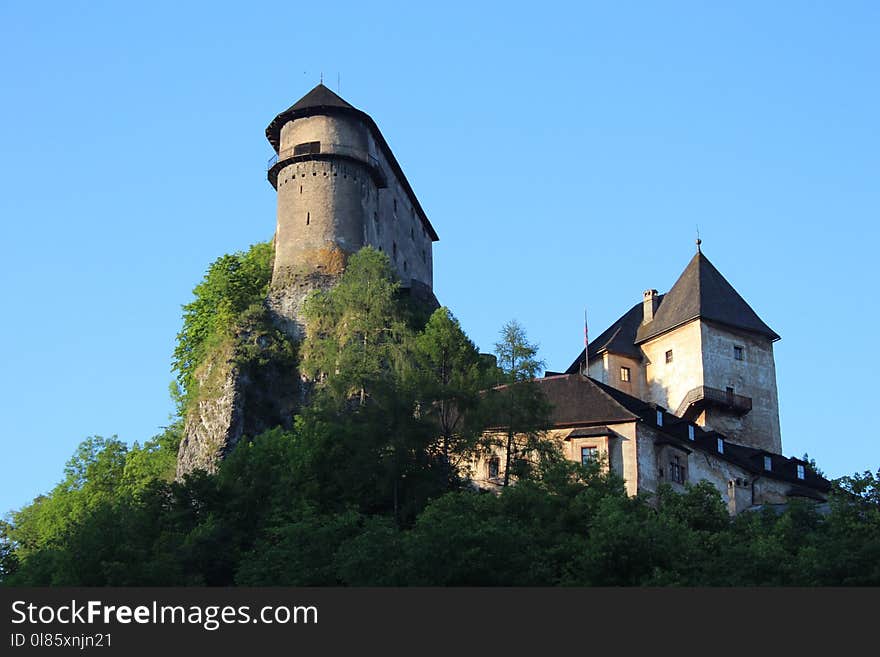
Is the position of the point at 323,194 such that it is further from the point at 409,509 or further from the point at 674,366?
the point at 409,509

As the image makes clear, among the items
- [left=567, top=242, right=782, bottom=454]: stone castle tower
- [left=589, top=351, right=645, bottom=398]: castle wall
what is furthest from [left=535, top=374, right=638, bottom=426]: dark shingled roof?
[left=589, top=351, right=645, bottom=398]: castle wall

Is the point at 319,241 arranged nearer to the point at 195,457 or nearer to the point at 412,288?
the point at 412,288

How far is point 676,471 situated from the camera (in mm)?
53000

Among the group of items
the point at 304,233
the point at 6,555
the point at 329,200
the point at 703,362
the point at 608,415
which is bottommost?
the point at 6,555

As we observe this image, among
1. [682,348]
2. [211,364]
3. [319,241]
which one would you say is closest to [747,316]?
[682,348]

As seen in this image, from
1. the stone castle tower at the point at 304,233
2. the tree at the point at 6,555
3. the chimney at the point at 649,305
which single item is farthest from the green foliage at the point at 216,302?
the chimney at the point at 649,305

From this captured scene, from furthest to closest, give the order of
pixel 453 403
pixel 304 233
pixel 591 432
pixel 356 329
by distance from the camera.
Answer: pixel 304 233
pixel 356 329
pixel 591 432
pixel 453 403

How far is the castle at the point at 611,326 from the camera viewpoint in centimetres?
5869

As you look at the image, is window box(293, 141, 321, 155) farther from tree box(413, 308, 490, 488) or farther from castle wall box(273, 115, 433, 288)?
tree box(413, 308, 490, 488)

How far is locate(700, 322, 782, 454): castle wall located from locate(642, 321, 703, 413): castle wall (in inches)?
18.7

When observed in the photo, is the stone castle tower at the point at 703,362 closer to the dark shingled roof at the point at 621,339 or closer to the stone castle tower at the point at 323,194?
the dark shingled roof at the point at 621,339

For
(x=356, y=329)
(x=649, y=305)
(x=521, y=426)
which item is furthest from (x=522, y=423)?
(x=649, y=305)

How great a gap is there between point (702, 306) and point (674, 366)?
10.9ft

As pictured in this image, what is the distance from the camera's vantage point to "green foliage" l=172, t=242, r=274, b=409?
66500 millimetres
